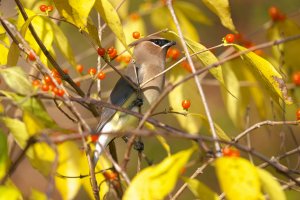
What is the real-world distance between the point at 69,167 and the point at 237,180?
99 centimetres

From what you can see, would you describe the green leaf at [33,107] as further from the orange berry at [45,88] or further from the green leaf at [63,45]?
the green leaf at [63,45]

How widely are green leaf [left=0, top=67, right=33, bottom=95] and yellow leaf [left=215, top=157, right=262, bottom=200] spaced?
582 millimetres

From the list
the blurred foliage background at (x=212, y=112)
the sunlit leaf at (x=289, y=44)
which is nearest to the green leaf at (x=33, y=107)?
the sunlit leaf at (x=289, y=44)

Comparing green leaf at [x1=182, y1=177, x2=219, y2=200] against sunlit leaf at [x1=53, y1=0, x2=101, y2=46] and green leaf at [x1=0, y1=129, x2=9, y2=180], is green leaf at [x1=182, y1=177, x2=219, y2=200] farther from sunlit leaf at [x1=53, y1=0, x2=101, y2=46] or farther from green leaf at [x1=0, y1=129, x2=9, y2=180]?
sunlit leaf at [x1=53, y1=0, x2=101, y2=46]

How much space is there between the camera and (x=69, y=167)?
2.38 m

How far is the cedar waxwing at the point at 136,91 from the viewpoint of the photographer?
3260 millimetres

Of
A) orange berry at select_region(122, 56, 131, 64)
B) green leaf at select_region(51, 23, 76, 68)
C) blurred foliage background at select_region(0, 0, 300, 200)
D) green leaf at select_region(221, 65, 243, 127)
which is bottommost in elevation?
blurred foliage background at select_region(0, 0, 300, 200)

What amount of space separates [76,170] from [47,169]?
44 cm

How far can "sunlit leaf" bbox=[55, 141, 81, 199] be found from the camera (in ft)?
7.48

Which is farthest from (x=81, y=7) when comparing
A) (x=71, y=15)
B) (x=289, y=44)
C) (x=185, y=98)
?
(x=289, y=44)

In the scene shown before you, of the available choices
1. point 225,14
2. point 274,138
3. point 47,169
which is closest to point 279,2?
point 274,138

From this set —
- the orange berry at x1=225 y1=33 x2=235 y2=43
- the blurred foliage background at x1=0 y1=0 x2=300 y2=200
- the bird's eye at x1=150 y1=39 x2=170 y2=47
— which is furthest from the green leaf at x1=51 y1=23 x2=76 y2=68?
the blurred foliage background at x1=0 y1=0 x2=300 y2=200

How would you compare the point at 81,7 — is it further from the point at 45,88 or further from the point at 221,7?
the point at 221,7

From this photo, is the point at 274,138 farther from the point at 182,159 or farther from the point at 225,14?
the point at 182,159
